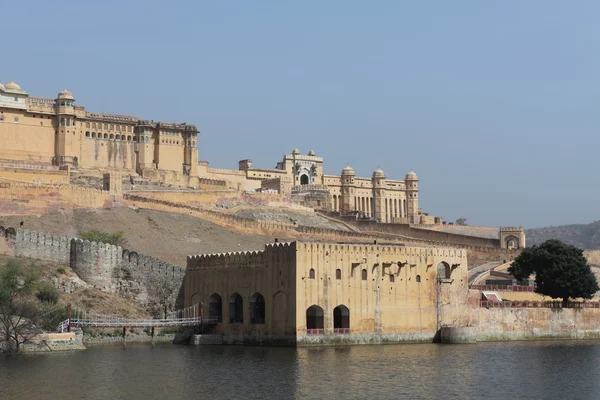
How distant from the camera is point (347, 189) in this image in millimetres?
100750

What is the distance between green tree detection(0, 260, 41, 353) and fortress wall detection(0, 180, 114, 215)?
657 inches

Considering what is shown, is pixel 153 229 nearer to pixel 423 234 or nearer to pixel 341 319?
pixel 341 319

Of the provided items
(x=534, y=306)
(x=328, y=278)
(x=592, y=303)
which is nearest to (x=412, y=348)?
(x=328, y=278)

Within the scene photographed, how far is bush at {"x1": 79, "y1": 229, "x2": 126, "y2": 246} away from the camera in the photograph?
187ft

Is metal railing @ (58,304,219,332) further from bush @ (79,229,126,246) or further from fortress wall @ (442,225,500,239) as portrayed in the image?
fortress wall @ (442,225,500,239)

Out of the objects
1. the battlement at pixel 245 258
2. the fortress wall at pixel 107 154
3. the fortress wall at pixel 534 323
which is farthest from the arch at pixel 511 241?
the battlement at pixel 245 258

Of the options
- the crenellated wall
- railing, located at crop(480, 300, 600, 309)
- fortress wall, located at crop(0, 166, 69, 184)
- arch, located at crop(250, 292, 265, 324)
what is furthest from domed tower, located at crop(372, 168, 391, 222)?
arch, located at crop(250, 292, 265, 324)

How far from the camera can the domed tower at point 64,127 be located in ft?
260

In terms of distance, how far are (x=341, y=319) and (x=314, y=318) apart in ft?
4.24

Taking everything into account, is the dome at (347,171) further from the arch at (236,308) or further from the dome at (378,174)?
the arch at (236,308)

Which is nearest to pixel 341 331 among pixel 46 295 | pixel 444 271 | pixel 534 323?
pixel 444 271

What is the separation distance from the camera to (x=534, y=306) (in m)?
51.0

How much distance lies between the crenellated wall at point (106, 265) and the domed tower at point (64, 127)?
28544mm

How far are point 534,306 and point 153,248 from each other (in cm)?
2305
